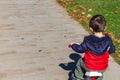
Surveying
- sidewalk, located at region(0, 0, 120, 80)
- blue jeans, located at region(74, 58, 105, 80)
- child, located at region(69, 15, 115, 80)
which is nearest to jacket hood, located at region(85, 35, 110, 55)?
child, located at region(69, 15, 115, 80)

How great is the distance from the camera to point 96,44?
6023 mm

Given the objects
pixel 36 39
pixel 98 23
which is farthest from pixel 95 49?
pixel 36 39

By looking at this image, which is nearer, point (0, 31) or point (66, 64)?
point (66, 64)

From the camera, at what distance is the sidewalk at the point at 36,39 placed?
308 inches

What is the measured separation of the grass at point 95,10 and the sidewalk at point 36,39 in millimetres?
238

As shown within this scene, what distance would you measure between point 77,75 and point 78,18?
195 inches

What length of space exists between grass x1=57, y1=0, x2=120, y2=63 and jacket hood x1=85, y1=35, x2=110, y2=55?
3.67 m

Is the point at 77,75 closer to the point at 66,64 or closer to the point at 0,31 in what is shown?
the point at 66,64

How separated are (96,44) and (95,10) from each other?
19.8ft

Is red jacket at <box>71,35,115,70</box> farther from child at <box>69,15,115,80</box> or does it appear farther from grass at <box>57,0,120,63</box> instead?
grass at <box>57,0,120,63</box>

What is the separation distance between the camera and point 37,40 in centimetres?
959

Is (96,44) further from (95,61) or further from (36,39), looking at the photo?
(36,39)

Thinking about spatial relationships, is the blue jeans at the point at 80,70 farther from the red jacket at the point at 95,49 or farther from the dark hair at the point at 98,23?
the dark hair at the point at 98,23

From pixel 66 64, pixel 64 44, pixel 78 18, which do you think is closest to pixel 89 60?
pixel 66 64
